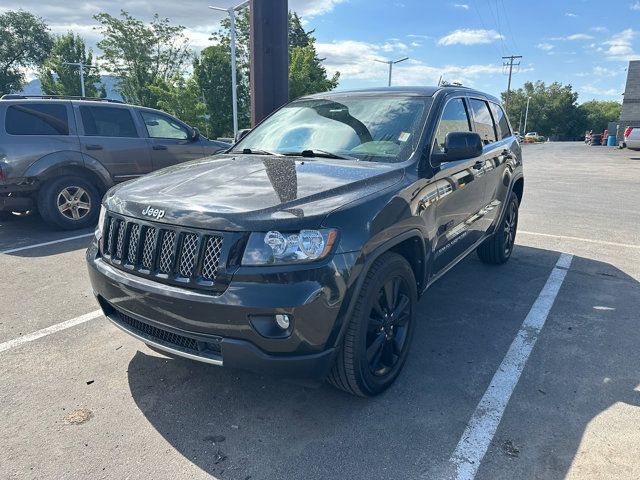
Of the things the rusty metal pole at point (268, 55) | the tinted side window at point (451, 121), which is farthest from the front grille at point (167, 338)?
the rusty metal pole at point (268, 55)

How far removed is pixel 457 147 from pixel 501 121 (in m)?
2.62

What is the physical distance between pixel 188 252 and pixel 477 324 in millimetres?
2590

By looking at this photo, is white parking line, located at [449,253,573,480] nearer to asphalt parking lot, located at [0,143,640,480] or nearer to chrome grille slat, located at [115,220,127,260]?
asphalt parking lot, located at [0,143,640,480]

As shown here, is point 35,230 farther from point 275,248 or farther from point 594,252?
point 594,252

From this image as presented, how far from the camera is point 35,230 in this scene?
7109 mm

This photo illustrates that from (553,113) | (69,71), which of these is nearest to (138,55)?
(69,71)

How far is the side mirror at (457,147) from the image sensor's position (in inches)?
128

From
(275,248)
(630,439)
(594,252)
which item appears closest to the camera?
(275,248)

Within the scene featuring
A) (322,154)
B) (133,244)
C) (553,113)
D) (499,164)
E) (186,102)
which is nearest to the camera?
(133,244)

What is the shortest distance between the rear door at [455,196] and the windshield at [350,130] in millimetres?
257

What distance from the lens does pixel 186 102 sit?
29641mm

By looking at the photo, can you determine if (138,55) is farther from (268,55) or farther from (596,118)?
(596,118)

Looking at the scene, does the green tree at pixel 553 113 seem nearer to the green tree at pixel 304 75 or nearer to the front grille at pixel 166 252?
the green tree at pixel 304 75

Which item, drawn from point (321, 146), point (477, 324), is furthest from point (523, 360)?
point (321, 146)
